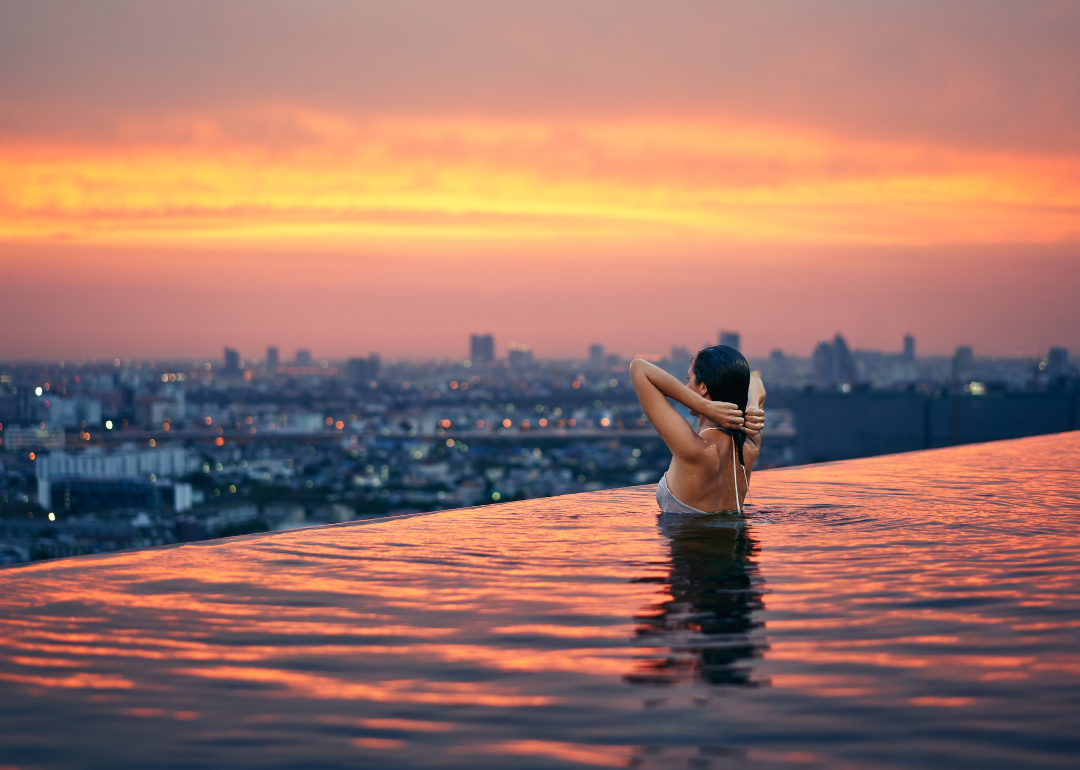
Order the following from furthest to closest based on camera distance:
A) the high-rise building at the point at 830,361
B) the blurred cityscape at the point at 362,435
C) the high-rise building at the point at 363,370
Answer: the high-rise building at the point at 363,370 < the high-rise building at the point at 830,361 < the blurred cityscape at the point at 362,435

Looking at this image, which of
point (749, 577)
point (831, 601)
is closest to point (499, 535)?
point (749, 577)

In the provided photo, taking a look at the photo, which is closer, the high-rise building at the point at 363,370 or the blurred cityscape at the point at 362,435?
the blurred cityscape at the point at 362,435

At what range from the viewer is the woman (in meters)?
5.93

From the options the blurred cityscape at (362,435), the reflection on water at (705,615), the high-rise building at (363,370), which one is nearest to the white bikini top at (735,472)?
the reflection on water at (705,615)

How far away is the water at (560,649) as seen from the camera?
8.57 ft

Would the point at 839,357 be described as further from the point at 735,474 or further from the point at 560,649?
the point at 560,649

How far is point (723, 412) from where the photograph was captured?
19.6ft

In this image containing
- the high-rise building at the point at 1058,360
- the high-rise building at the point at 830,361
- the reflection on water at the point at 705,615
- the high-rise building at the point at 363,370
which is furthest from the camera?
the high-rise building at the point at 363,370

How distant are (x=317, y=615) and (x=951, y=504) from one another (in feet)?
15.0

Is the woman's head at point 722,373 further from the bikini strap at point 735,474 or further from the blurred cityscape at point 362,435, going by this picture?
the blurred cityscape at point 362,435

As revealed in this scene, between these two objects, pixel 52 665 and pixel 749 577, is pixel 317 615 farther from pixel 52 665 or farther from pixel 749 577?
pixel 749 577

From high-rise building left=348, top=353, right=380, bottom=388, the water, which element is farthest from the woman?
high-rise building left=348, top=353, right=380, bottom=388

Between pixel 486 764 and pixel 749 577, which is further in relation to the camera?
pixel 749 577

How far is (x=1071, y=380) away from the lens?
65.8 m
